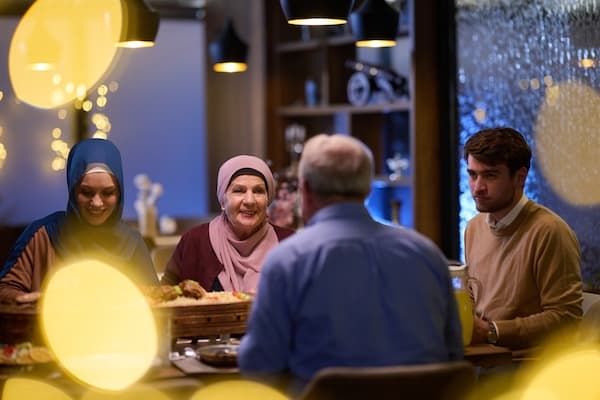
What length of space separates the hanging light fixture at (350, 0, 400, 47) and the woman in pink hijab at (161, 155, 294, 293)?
0.99 metres

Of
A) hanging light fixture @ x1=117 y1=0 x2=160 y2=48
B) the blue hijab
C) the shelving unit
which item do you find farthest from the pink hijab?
the shelving unit

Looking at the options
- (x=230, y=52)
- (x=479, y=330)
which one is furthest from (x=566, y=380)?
(x=230, y=52)

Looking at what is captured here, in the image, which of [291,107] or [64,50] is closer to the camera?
[291,107]

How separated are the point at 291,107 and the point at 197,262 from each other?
149 inches

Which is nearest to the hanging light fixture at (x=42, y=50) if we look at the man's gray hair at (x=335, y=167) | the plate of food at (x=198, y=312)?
the plate of food at (x=198, y=312)

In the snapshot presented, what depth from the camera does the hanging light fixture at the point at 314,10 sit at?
3592 mm

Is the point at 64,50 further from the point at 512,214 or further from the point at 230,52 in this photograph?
the point at 512,214

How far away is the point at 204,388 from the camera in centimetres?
284

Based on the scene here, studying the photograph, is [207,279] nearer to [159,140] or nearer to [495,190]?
[495,190]

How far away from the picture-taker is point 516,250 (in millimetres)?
3553

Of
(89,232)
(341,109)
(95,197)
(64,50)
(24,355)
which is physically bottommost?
(24,355)

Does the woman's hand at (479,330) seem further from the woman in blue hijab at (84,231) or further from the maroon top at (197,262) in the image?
the woman in blue hijab at (84,231)

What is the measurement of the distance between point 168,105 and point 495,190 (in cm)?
540

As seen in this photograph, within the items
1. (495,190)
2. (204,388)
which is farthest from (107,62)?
(204,388)
